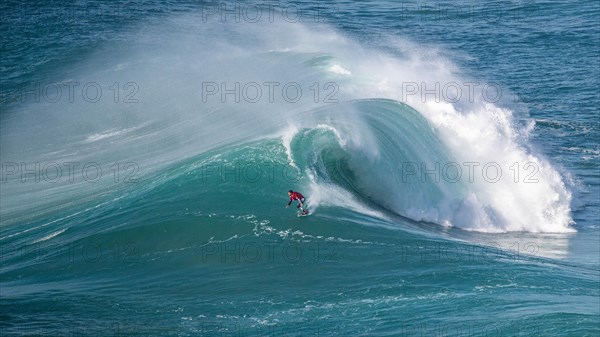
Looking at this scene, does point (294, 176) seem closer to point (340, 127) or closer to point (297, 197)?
point (297, 197)

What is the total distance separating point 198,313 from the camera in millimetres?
21234

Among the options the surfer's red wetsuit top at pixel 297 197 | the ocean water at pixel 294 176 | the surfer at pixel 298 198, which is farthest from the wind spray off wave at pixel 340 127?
A: the surfer's red wetsuit top at pixel 297 197

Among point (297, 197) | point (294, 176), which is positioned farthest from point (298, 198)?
point (294, 176)

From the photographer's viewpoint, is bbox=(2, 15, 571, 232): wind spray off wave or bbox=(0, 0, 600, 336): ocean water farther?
bbox=(2, 15, 571, 232): wind spray off wave

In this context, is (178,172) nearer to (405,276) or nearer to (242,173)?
(242,173)

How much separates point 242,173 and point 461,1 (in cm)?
3493

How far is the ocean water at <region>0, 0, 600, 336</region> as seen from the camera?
21.6 metres

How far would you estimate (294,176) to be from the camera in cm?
2841

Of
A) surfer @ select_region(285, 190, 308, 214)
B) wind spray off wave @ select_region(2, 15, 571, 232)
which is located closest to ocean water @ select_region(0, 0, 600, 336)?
wind spray off wave @ select_region(2, 15, 571, 232)

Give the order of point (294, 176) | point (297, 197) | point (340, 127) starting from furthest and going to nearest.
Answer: point (340, 127), point (294, 176), point (297, 197)

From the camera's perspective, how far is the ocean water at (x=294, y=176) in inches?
851

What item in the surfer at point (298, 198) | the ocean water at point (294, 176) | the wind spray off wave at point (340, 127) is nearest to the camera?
the ocean water at point (294, 176)

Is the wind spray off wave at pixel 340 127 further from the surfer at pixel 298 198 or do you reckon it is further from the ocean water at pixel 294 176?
the surfer at pixel 298 198

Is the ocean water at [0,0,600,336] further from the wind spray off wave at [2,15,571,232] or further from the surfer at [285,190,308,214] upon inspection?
the surfer at [285,190,308,214]
